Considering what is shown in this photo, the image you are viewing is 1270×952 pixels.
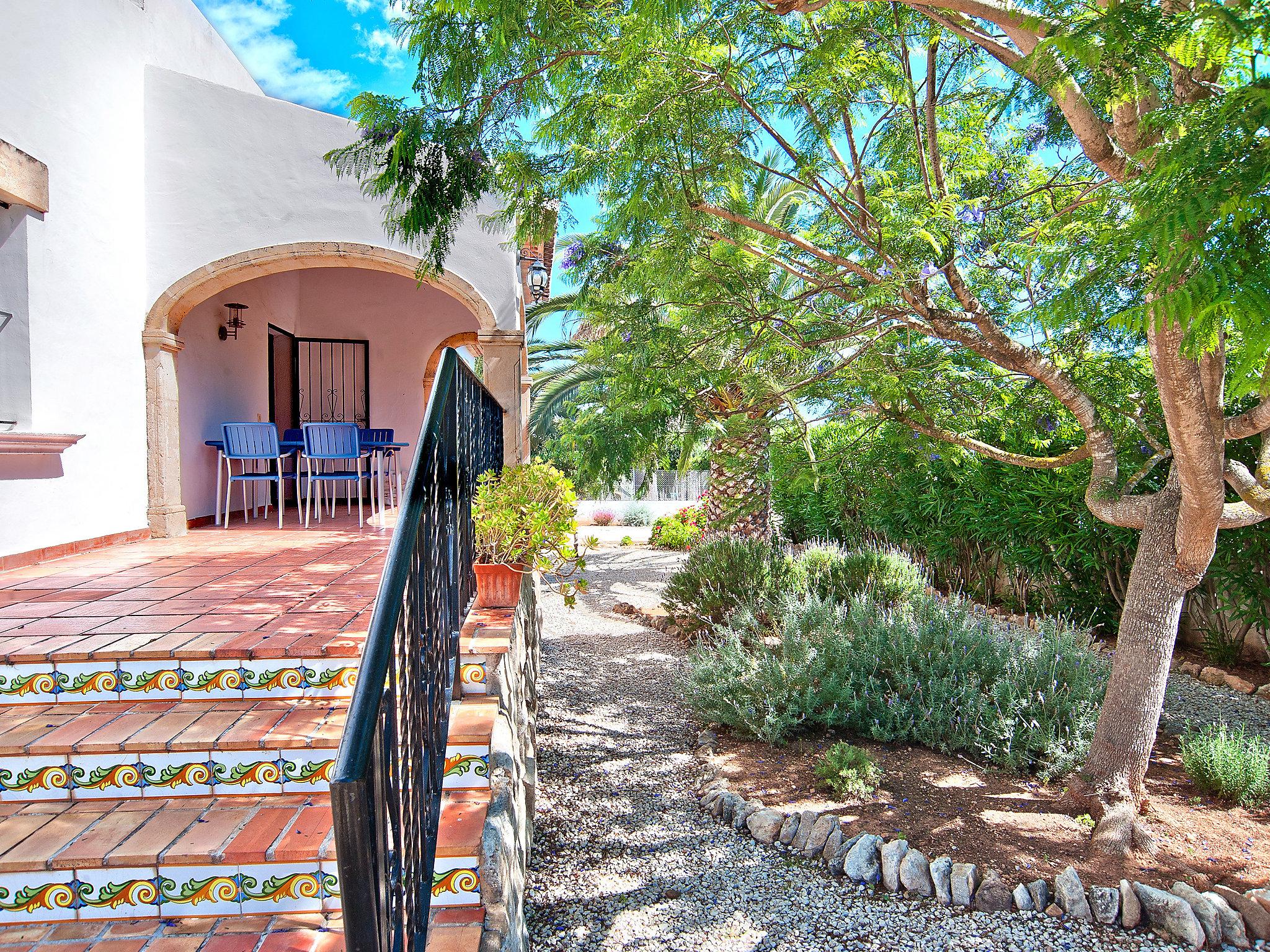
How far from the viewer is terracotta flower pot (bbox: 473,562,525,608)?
3242 mm

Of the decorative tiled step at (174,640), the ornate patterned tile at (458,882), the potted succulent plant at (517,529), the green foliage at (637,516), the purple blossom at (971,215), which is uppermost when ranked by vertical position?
the purple blossom at (971,215)

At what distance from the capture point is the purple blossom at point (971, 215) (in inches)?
141

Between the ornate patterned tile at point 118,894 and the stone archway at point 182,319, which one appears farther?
the stone archway at point 182,319

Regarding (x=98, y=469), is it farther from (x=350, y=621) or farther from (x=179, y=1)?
(x=179, y=1)

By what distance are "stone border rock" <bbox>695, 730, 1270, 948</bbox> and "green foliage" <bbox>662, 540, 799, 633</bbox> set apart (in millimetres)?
3341

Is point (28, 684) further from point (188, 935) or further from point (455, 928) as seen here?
point (455, 928)

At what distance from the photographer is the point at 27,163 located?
4.46m

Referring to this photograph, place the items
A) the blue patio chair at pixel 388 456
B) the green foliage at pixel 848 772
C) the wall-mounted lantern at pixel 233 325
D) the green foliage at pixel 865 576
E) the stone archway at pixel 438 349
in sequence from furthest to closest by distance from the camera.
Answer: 1. the stone archway at pixel 438 349
2. the blue patio chair at pixel 388 456
3. the wall-mounted lantern at pixel 233 325
4. the green foliage at pixel 865 576
5. the green foliage at pixel 848 772

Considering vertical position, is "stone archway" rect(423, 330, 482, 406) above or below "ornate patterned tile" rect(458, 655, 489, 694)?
above

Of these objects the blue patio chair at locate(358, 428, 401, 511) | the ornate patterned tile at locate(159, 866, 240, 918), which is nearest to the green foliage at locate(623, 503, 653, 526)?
the blue patio chair at locate(358, 428, 401, 511)

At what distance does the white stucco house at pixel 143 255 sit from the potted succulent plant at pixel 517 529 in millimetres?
2747

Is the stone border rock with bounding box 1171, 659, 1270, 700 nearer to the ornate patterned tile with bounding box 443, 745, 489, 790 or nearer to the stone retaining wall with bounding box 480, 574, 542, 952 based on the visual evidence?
the stone retaining wall with bounding box 480, 574, 542, 952

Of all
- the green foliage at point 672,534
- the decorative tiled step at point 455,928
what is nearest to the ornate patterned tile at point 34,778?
the decorative tiled step at point 455,928

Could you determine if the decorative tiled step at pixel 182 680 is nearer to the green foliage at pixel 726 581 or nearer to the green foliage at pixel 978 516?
the green foliage at pixel 978 516
